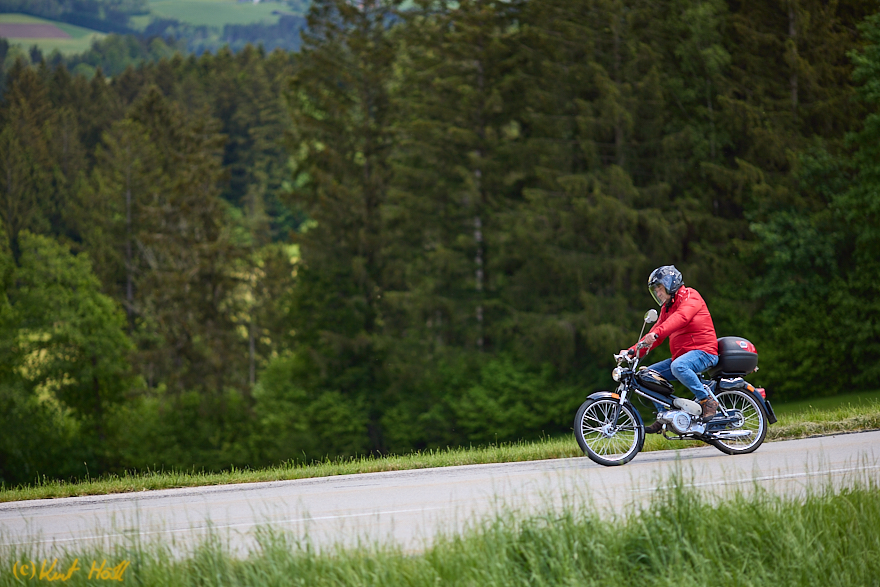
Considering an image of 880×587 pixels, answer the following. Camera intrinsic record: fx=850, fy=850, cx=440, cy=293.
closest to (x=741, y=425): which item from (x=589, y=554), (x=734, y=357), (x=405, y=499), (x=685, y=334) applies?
(x=734, y=357)

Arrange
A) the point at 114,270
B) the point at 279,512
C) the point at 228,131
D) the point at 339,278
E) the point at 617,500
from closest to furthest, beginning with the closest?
1. the point at 617,500
2. the point at 279,512
3. the point at 339,278
4. the point at 114,270
5. the point at 228,131

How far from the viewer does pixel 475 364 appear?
37.3m

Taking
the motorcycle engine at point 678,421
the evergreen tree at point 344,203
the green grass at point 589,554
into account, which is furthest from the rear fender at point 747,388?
the evergreen tree at point 344,203

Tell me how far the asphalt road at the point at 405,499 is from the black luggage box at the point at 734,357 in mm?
1004

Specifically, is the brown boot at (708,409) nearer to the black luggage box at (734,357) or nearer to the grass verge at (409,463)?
the black luggage box at (734,357)

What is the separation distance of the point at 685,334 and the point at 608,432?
147 cm

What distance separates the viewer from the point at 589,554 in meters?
6.48

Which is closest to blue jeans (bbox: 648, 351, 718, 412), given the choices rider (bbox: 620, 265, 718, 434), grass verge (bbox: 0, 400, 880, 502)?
rider (bbox: 620, 265, 718, 434)

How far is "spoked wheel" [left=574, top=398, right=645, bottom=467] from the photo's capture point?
9.63 metres

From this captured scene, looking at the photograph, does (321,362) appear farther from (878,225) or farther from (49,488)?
(49,488)

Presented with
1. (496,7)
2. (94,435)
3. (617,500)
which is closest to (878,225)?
(496,7)

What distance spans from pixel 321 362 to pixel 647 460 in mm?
30530

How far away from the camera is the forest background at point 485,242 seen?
33.1 metres
